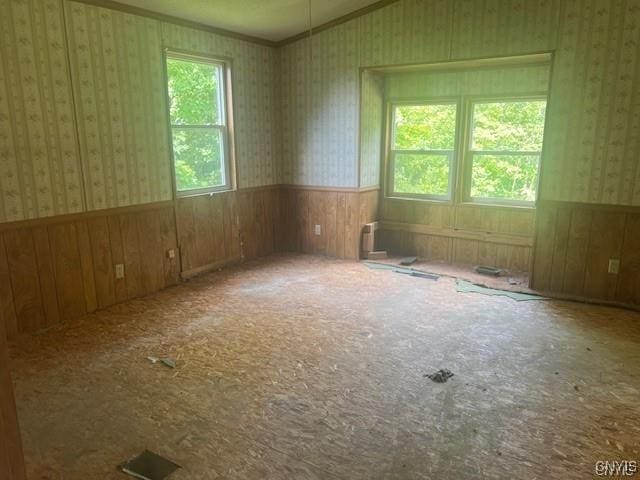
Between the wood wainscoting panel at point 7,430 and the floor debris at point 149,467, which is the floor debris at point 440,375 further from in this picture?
the wood wainscoting panel at point 7,430

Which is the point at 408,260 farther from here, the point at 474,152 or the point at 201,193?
the point at 201,193

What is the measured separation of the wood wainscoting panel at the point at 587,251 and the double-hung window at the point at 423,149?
148 centimetres

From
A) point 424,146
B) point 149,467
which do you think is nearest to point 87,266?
point 149,467

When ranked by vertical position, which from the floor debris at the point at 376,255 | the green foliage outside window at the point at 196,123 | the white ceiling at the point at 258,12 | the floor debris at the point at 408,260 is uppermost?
the white ceiling at the point at 258,12

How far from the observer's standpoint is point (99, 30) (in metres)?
3.88

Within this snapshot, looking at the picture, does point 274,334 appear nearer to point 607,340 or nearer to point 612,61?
point 607,340

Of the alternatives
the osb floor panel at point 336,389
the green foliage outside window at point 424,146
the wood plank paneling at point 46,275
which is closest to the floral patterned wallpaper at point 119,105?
the wood plank paneling at point 46,275

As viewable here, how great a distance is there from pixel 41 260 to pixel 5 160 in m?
0.81

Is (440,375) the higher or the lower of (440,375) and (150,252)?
the lower

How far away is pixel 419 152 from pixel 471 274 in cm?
169

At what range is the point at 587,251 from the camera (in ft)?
14.1

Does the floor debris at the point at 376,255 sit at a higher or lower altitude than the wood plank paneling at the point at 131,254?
lower

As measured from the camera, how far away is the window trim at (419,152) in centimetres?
547

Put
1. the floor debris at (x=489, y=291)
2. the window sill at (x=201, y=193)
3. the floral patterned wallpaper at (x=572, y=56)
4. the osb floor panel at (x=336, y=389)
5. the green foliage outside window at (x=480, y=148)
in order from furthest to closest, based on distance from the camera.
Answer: the green foliage outside window at (x=480, y=148), the window sill at (x=201, y=193), the floor debris at (x=489, y=291), the floral patterned wallpaper at (x=572, y=56), the osb floor panel at (x=336, y=389)
